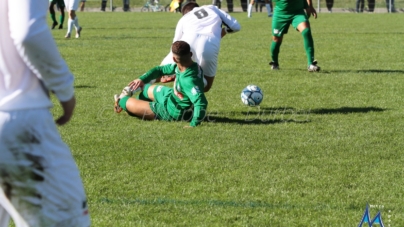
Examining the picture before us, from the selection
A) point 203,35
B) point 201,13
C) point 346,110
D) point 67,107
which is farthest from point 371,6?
point 67,107

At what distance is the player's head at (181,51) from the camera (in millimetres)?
7695

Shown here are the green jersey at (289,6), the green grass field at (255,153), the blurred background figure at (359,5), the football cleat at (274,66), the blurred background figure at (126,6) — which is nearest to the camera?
the green grass field at (255,153)

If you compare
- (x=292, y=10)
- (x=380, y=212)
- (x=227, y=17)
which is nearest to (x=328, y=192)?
(x=380, y=212)

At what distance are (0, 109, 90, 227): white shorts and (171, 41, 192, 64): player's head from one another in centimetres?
497

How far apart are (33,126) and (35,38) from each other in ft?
1.07

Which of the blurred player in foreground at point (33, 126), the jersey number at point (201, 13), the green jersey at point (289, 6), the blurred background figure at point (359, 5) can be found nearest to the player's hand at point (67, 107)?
the blurred player in foreground at point (33, 126)

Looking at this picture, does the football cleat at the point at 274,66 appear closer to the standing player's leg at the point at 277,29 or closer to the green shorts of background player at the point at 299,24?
the standing player's leg at the point at 277,29

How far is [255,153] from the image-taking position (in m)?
6.45

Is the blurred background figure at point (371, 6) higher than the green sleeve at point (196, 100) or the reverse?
the reverse

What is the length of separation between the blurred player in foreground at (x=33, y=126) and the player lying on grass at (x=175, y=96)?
4862mm

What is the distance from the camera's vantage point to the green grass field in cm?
475

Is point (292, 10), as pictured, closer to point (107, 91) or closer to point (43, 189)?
point (107, 91)

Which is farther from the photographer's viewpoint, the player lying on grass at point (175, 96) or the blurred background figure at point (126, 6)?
the blurred background figure at point (126, 6)

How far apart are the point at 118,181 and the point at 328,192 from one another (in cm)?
156
